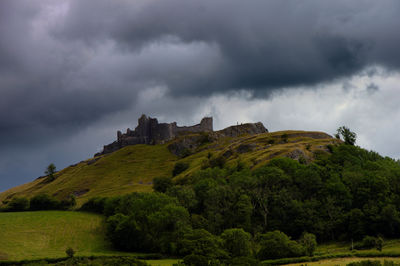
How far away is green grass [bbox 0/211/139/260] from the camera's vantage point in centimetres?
9144

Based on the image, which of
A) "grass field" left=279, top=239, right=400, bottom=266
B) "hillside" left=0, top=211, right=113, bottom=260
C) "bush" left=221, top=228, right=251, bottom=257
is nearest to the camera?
"grass field" left=279, top=239, right=400, bottom=266

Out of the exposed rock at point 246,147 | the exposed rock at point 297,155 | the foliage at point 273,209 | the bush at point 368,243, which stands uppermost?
the exposed rock at point 246,147

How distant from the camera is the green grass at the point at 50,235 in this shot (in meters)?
91.4

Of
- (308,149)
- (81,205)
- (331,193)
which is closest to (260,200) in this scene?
(331,193)

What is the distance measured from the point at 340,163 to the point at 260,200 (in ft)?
133

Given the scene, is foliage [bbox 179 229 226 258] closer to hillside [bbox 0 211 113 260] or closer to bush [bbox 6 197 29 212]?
hillside [bbox 0 211 113 260]

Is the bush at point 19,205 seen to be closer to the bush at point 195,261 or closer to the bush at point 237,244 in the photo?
the bush at point 237,244

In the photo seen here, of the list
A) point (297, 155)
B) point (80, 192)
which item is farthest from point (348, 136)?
point (80, 192)

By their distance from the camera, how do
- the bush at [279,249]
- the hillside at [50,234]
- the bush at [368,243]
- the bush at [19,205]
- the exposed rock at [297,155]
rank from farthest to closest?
the bush at [19,205], the exposed rock at [297,155], the hillside at [50,234], the bush at [368,243], the bush at [279,249]

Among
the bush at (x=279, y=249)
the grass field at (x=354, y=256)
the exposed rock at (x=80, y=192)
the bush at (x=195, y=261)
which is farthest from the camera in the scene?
the exposed rock at (x=80, y=192)

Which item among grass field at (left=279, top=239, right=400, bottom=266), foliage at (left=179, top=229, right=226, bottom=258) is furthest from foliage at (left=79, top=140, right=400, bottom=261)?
grass field at (left=279, top=239, right=400, bottom=266)

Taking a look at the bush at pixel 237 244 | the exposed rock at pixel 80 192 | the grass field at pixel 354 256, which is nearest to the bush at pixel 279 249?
the bush at pixel 237 244

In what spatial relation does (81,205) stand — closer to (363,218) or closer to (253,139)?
(253,139)

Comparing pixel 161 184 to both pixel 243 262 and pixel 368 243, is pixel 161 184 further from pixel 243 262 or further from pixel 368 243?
pixel 243 262
